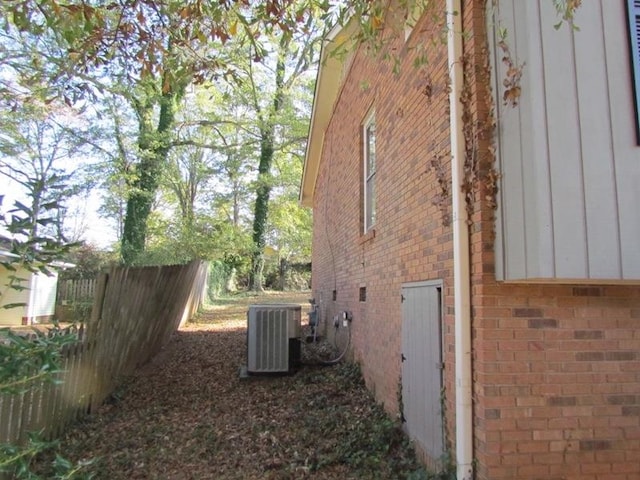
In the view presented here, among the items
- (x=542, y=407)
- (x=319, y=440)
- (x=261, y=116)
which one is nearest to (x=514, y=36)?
(x=542, y=407)

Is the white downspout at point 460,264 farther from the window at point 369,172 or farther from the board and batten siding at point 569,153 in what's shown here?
the window at point 369,172

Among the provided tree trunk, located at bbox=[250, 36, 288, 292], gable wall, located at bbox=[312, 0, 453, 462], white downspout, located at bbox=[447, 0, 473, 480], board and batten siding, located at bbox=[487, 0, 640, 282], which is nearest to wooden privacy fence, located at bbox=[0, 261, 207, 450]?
white downspout, located at bbox=[447, 0, 473, 480]

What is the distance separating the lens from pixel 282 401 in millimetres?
6430

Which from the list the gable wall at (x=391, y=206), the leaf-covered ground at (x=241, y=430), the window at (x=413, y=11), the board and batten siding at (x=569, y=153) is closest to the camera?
the board and batten siding at (x=569, y=153)

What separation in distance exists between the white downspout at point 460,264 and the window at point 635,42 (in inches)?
43.4

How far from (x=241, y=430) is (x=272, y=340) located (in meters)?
2.32

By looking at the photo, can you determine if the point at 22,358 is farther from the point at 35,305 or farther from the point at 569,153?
the point at 35,305

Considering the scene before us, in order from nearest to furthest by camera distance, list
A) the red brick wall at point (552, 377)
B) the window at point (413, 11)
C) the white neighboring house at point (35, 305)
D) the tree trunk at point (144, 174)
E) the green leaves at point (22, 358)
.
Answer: the green leaves at point (22, 358)
the red brick wall at point (552, 377)
the window at point (413, 11)
the white neighboring house at point (35, 305)
the tree trunk at point (144, 174)

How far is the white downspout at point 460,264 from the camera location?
10.6 ft

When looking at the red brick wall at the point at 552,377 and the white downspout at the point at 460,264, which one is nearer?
the red brick wall at the point at 552,377

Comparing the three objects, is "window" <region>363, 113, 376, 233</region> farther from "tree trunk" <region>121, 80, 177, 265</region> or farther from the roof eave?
"tree trunk" <region>121, 80, 177, 265</region>

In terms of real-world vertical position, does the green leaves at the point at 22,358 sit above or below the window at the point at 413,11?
below

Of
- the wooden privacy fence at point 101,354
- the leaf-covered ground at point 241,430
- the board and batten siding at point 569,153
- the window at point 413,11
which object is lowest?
the leaf-covered ground at point 241,430

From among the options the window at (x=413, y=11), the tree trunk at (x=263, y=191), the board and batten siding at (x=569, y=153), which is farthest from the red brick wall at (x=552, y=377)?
the tree trunk at (x=263, y=191)
